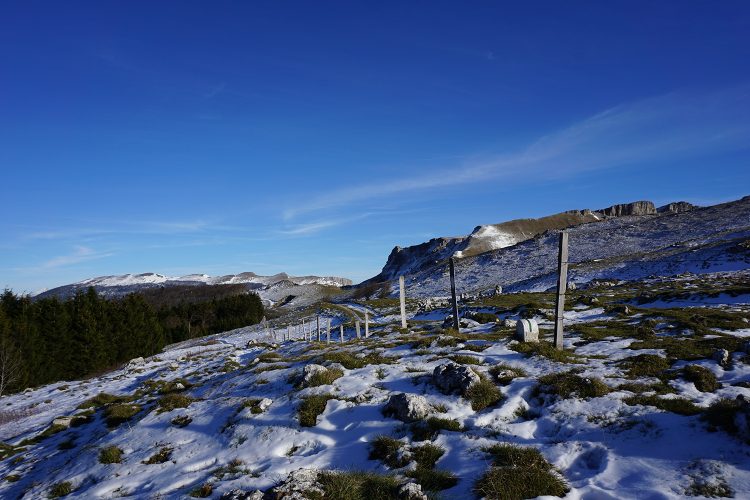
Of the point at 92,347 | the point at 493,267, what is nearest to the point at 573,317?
the point at 92,347

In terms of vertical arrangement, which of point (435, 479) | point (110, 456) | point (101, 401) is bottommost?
point (101, 401)

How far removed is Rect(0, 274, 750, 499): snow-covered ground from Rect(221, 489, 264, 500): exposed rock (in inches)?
17.8

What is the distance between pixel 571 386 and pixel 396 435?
197 inches

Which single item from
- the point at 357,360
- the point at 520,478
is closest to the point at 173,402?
the point at 357,360

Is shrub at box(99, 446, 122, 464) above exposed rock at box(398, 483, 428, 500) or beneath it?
beneath

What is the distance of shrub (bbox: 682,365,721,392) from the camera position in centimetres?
990

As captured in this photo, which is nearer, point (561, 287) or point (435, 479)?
point (435, 479)

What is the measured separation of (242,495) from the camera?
7.66 m

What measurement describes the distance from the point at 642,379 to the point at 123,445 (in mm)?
15792

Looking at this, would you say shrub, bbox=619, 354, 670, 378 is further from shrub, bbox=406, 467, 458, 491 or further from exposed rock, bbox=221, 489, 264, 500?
exposed rock, bbox=221, 489, 264, 500

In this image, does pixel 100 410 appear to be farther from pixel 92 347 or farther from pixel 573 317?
pixel 92 347

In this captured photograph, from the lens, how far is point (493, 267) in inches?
3287

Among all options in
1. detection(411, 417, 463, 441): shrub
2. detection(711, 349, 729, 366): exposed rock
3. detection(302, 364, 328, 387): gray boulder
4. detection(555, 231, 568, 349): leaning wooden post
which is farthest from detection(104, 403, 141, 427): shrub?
detection(711, 349, 729, 366): exposed rock

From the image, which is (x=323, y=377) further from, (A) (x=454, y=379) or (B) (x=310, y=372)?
(A) (x=454, y=379)
